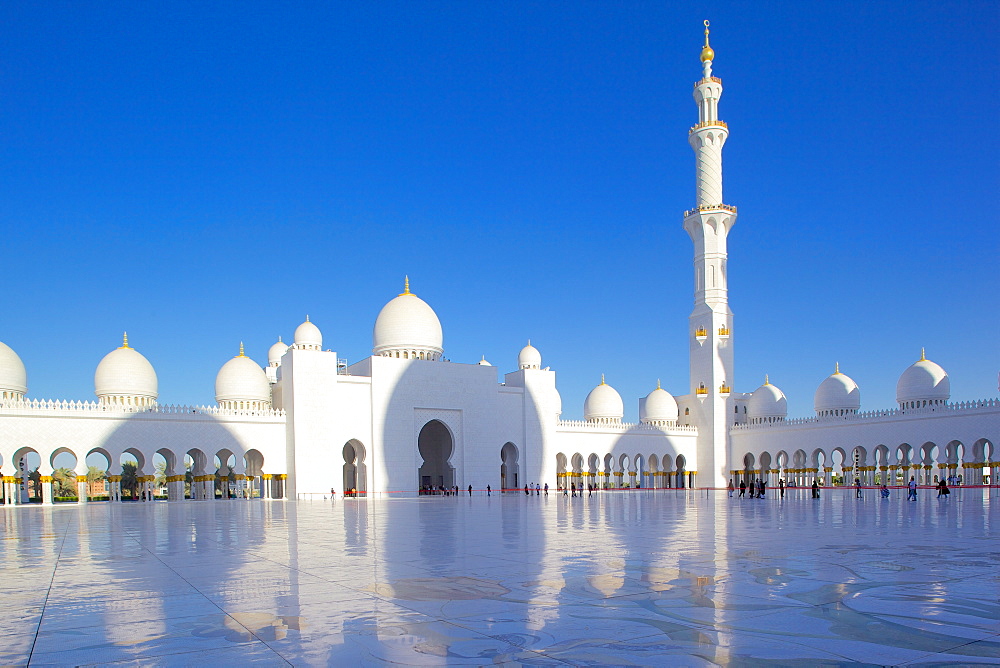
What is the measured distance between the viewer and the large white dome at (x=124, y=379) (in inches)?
1101

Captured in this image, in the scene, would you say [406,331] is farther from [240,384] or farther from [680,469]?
[680,469]

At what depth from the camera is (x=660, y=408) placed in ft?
128

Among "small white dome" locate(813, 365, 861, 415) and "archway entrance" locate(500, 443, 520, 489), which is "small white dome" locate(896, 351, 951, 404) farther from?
"archway entrance" locate(500, 443, 520, 489)

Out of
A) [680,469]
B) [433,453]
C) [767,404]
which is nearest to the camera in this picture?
[433,453]

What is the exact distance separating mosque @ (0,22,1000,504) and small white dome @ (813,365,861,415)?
6 centimetres

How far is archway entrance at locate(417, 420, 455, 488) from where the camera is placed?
34.3 meters

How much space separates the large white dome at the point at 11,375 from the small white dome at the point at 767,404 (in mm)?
30177

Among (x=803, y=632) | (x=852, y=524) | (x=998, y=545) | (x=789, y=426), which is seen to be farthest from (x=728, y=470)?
(x=803, y=632)

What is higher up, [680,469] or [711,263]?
[711,263]

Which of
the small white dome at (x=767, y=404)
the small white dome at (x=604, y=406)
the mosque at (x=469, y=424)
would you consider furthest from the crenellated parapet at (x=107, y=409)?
the small white dome at (x=767, y=404)

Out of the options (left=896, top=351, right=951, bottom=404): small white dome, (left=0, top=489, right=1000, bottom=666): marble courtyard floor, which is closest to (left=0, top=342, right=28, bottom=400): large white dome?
(left=0, top=489, right=1000, bottom=666): marble courtyard floor

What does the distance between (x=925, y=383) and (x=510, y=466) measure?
17.0m

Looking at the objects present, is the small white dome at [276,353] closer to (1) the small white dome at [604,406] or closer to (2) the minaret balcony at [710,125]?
(1) the small white dome at [604,406]

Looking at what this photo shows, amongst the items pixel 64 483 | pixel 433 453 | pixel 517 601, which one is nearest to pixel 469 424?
pixel 433 453
